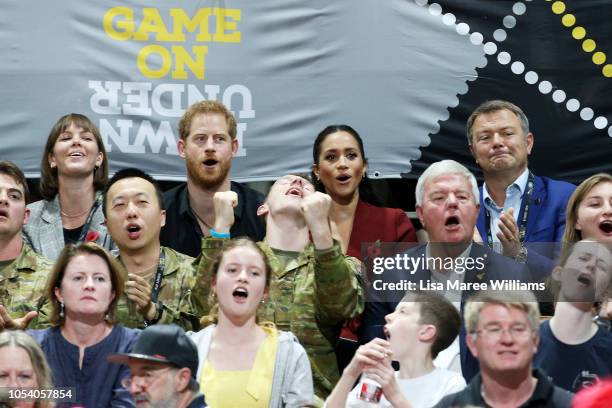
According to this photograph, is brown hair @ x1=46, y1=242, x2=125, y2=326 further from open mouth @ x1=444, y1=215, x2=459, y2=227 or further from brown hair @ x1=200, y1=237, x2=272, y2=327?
open mouth @ x1=444, y1=215, x2=459, y2=227

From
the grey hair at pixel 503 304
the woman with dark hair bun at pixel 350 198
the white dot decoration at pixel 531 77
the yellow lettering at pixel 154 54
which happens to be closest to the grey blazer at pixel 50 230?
the yellow lettering at pixel 154 54

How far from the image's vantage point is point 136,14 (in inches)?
314

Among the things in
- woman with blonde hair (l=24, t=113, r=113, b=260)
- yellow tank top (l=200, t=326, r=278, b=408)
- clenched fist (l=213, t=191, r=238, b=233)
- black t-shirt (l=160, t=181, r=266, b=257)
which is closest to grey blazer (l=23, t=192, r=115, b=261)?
woman with blonde hair (l=24, t=113, r=113, b=260)

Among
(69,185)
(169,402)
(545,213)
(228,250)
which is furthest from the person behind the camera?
(69,185)

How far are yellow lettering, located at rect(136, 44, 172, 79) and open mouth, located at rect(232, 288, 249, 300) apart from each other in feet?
7.38

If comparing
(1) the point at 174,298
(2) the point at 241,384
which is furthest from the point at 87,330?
(2) the point at 241,384

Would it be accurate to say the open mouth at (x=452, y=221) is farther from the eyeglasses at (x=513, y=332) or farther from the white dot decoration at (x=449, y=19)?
the white dot decoration at (x=449, y=19)

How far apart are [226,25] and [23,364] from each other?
9.89 ft

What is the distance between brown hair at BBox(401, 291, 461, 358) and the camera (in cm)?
599

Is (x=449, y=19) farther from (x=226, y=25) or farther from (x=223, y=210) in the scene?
(x=223, y=210)

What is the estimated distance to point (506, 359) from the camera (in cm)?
543

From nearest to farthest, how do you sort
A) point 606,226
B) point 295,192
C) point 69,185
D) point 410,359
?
1. point 410,359
2. point 606,226
3. point 295,192
4. point 69,185

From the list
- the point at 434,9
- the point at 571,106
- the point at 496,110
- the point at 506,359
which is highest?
the point at 434,9

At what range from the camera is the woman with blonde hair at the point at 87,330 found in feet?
19.5
